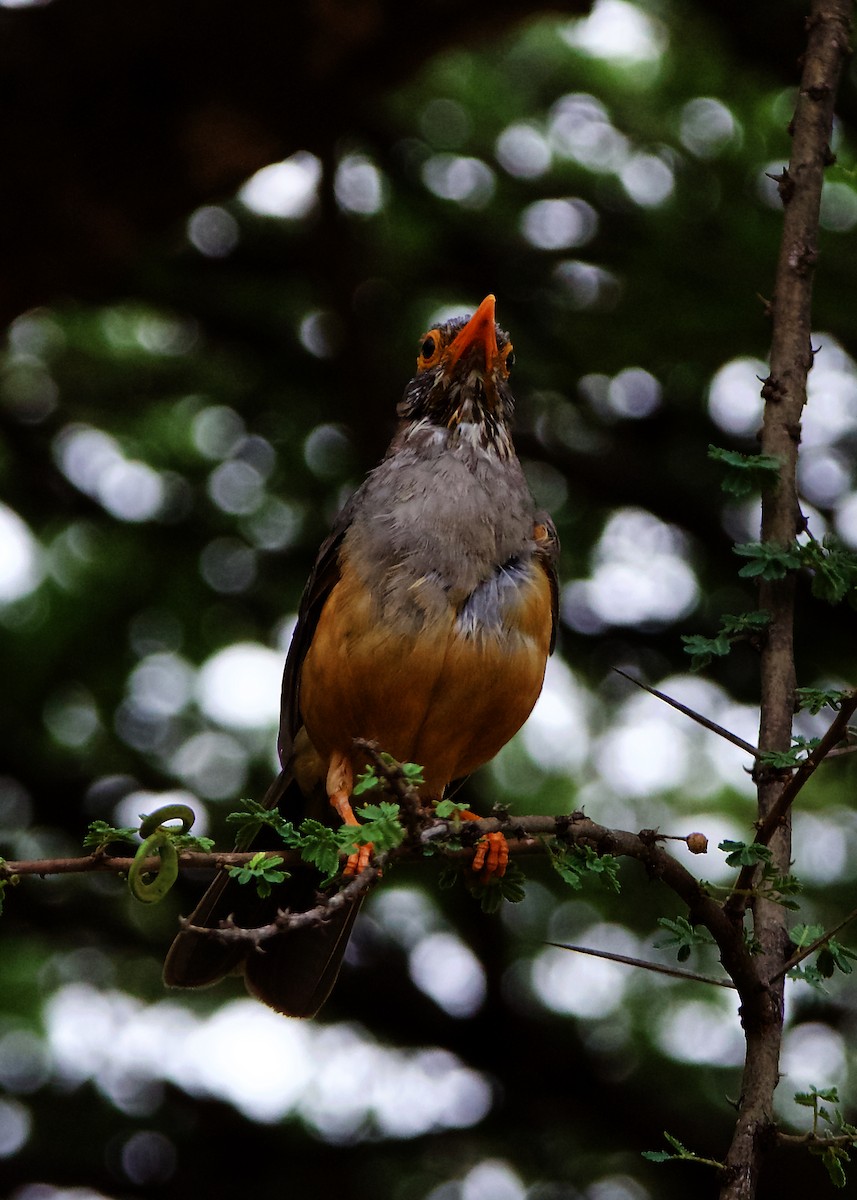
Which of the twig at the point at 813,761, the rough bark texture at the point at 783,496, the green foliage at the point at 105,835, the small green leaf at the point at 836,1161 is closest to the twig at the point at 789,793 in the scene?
the twig at the point at 813,761

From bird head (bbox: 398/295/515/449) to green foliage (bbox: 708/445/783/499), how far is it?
7.03 feet

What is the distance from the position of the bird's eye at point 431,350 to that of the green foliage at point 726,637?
2.68m

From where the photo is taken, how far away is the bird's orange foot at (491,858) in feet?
12.9

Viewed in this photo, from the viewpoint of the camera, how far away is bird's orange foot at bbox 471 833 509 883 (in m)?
3.94

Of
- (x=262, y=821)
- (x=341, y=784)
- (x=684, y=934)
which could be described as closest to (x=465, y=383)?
(x=341, y=784)

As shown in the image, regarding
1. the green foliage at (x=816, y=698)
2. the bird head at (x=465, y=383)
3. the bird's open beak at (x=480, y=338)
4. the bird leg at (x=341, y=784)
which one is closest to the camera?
the green foliage at (x=816, y=698)

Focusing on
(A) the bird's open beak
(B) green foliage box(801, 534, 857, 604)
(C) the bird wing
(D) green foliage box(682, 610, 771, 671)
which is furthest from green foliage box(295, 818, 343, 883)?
(A) the bird's open beak

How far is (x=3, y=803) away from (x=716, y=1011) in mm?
3816

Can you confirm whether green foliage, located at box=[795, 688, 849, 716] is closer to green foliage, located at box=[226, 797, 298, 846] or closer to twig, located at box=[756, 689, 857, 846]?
twig, located at box=[756, 689, 857, 846]

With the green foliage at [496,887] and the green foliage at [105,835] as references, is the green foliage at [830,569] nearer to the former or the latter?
the green foliage at [496,887]

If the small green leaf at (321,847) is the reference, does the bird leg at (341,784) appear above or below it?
above

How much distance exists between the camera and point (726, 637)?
12.3ft

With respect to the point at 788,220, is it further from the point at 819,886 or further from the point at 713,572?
the point at 819,886

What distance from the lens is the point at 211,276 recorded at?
7.62 metres
